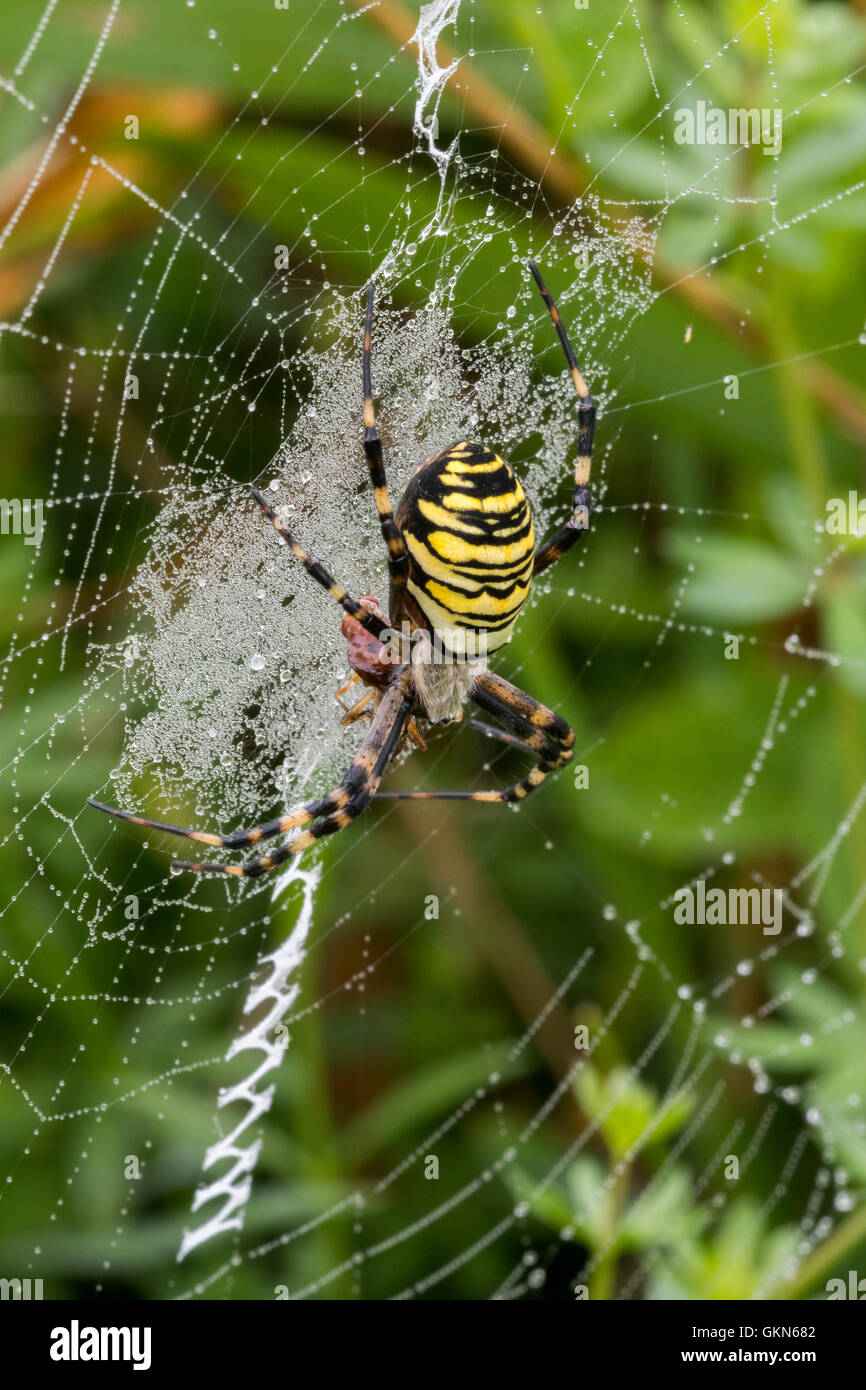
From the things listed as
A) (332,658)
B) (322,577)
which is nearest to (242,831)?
(332,658)

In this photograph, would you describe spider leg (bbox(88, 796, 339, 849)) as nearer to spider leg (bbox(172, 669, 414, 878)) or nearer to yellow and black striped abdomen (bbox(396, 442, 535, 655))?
spider leg (bbox(172, 669, 414, 878))

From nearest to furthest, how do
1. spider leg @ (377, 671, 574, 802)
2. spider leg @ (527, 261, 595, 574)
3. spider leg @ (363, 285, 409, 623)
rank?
spider leg @ (363, 285, 409, 623)
spider leg @ (527, 261, 595, 574)
spider leg @ (377, 671, 574, 802)

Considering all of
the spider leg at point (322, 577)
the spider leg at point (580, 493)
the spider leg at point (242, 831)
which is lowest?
the spider leg at point (242, 831)

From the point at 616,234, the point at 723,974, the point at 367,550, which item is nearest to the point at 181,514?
the point at 367,550

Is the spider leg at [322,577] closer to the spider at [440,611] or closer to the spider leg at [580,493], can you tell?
the spider at [440,611]

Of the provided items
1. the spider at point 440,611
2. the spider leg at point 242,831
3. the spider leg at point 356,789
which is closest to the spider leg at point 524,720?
the spider at point 440,611

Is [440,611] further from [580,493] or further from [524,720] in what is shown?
[524,720]

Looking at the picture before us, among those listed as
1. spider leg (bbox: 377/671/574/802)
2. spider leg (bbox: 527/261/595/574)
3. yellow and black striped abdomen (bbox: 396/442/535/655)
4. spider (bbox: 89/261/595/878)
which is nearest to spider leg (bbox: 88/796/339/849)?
spider (bbox: 89/261/595/878)
